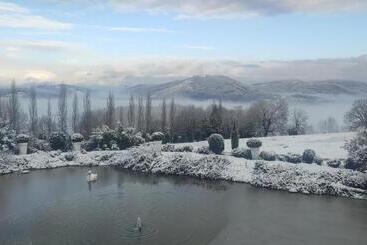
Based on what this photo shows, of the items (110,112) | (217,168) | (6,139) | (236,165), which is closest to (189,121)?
(110,112)

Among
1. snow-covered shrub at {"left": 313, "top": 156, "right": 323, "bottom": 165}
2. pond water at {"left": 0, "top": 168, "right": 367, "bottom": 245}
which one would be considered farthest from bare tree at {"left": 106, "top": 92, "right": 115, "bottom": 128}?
snow-covered shrub at {"left": 313, "top": 156, "right": 323, "bottom": 165}

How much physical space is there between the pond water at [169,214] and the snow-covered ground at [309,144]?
32.0 ft

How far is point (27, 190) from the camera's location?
29.8 m

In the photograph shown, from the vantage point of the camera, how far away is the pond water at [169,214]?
20.7 metres

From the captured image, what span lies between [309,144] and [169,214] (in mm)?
22870

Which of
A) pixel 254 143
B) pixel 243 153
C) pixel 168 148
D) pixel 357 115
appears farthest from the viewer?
pixel 357 115

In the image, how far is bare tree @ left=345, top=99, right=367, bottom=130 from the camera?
178ft

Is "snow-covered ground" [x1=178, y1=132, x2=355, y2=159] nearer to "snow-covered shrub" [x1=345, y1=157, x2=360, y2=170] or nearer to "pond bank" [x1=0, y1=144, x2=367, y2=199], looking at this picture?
"snow-covered shrub" [x1=345, y1=157, x2=360, y2=170]

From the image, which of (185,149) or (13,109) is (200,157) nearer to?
(185,149)

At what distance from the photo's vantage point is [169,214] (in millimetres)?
24047

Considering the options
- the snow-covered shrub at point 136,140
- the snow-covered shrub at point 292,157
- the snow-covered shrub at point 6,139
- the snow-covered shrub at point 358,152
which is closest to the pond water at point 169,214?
the snow-covered shrub at point 358,152

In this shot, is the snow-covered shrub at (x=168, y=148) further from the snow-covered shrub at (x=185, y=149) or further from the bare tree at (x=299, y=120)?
the bare tree at (x=299, y=120)

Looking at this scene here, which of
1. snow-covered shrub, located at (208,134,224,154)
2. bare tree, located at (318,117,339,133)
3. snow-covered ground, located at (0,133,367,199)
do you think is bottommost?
snow-covered ground, located at (0,133,367,199)

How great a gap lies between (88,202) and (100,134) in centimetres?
1694
